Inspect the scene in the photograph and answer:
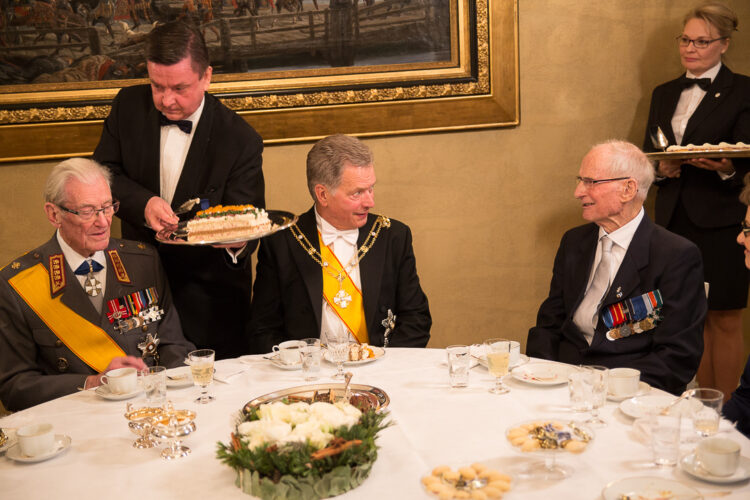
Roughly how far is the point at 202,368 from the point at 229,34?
2313 mm

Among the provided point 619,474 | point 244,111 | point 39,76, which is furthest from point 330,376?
point 39,76

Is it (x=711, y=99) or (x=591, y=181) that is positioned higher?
(x=711, y=99)

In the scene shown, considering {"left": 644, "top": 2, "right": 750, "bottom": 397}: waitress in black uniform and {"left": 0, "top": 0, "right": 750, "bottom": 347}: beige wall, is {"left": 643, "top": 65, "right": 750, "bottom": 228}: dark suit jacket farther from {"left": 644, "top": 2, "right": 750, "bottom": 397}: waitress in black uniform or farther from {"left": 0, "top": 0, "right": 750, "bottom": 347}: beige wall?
{"left": 0, "top": 0, "right": 750, "bottom": 347}: beige wall

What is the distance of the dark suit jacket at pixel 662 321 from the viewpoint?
266 cm

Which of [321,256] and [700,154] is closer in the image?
[321,256]

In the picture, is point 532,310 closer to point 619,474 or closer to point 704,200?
point 704,200

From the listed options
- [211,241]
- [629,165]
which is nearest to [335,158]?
[211,241]

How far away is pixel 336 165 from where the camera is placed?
3.05m

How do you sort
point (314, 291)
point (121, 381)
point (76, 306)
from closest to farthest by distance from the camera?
point (121, 381) → point (76, 306) → point (314, 291)

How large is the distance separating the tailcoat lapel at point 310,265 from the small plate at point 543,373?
102 centimetres

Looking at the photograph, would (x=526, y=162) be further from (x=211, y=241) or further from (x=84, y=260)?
(x=84, y=260)

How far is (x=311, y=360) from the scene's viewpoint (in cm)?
238

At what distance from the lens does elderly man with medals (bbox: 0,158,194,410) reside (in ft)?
8.57

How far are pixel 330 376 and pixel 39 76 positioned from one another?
8.03 feet
